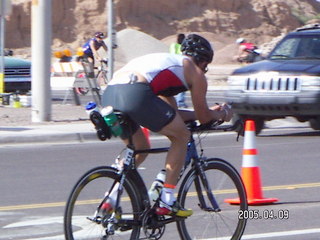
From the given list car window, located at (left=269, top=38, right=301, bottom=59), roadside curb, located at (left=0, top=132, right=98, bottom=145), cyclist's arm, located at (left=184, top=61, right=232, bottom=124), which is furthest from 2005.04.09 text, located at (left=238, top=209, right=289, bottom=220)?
Answer: car window, located at (left=269, top=38, right=301, bottom=59)

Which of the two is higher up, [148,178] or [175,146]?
[175,146]

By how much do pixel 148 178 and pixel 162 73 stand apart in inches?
184

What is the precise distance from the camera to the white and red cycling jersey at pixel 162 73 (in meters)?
6.57

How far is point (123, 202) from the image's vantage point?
6.59m

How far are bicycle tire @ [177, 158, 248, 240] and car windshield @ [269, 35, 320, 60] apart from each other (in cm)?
931

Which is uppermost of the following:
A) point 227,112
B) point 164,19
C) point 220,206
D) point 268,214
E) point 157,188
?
point 227,112

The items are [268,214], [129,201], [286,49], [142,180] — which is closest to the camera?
[129,201]

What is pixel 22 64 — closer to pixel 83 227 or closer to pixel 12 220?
pixel 12 220

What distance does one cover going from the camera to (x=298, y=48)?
16531 mm

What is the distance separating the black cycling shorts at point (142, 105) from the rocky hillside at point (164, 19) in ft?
167

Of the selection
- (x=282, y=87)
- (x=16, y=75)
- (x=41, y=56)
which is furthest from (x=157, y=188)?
(x=16, y=75)

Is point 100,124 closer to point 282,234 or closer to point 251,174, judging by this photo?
point 282,234

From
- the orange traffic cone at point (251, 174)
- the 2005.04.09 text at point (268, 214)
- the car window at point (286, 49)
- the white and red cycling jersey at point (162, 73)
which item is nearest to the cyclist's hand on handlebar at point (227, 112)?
the white and red cycling jersey at point (162, 73)

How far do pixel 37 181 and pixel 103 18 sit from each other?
50085 millimetres
